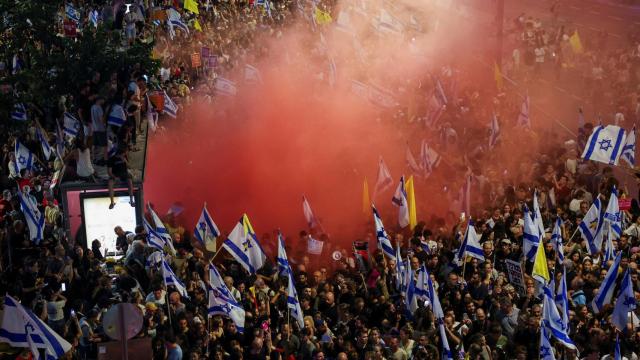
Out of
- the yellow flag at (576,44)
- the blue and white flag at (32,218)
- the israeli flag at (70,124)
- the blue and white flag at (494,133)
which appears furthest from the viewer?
the yellow flag at (576,44)

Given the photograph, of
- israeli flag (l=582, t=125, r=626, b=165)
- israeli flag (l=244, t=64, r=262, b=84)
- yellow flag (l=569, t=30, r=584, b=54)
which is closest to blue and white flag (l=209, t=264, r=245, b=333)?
israeli flag (l=582, t=125, r=626, b=165)

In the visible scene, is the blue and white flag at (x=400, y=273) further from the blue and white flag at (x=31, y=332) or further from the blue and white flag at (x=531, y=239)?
the blue and white flag at (x=31, y=332)

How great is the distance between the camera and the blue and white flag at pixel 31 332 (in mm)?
13430

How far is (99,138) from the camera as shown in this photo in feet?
66.7

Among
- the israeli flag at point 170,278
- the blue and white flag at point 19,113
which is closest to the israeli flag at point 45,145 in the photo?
the blue and white flag at point 19,113

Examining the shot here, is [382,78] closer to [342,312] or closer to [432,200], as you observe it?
[432,200]

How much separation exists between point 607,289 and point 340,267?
3790 millimetres

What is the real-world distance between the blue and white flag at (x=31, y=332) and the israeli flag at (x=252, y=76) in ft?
47.8

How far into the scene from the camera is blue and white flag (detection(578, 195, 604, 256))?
17.9 m

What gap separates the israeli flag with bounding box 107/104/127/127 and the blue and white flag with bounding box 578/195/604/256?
7680 mm

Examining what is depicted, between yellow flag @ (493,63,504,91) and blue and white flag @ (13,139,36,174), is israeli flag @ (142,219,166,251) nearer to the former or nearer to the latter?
blue and white flag @ (13,139,36,174)

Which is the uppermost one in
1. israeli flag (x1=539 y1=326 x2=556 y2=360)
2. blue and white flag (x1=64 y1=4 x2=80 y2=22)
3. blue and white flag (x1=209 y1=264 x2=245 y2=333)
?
blue and white flag (x1=64 y1=4 x2=80 y2=22)

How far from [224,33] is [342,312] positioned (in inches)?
643

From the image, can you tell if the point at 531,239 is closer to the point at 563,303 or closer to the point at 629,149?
the point at 563,303
